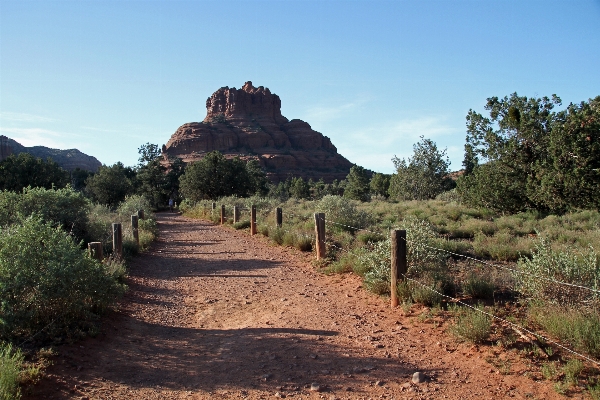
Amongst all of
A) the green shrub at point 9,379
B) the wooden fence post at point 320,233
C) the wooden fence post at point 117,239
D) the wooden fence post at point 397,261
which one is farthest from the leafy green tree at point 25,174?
the green shrub at point 9,379

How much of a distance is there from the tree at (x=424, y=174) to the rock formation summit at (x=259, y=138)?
3785 inches

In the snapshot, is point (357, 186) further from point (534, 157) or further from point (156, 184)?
point (534, 157)

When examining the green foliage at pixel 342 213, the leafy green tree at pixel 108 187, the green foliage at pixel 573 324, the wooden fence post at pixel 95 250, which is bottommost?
the green foliage at pixel 573 324

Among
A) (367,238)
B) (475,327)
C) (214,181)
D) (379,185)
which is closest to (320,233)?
(367,238)

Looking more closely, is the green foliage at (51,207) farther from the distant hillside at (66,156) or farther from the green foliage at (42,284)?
the distant hillside at (66,156)

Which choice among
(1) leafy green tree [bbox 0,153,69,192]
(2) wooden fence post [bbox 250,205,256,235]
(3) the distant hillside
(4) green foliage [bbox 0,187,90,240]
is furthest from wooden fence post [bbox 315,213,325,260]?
(3) the distant hillside

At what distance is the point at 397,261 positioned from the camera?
701 cm

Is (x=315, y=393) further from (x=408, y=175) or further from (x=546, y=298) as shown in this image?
(x=408, y=175)

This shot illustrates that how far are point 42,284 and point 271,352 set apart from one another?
3.01m

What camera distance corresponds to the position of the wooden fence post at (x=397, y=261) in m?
6.97

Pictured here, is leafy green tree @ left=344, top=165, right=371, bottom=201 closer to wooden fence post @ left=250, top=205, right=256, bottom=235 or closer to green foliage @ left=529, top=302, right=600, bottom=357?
wooden fence post @ left=250, top=205, right=256, bottom=235

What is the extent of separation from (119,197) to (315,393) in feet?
137

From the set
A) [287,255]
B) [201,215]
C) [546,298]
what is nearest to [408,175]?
[201,215]

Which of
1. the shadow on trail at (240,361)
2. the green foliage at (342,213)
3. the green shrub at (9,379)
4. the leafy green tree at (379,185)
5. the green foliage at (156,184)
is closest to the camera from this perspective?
the green shrub at (9,379)
